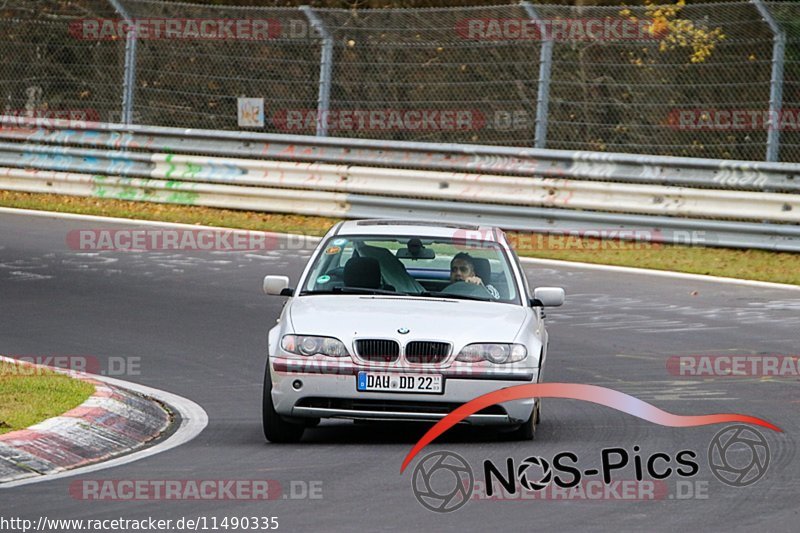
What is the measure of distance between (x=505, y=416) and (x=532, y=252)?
31.8ft

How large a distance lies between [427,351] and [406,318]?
305mm

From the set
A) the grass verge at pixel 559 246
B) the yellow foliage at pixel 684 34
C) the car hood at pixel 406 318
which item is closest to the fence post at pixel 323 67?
the grass verge at pixel 559 246

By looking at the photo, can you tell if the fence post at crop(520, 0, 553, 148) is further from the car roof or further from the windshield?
the windshield

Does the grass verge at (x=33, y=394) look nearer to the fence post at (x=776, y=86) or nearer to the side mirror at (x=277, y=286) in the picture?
the side mirror at (x=277, y=286)

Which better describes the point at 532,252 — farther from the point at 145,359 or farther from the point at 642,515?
the point at 642,515

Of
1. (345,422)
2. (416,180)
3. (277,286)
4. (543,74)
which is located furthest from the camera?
(416,180)

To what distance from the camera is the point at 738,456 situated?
8.76 meters

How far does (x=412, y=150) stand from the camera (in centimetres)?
2053

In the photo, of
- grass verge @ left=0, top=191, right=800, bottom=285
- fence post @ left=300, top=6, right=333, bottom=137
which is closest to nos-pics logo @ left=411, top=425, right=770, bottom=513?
grass verge @ left=0, top=191, right=800, bottom=285

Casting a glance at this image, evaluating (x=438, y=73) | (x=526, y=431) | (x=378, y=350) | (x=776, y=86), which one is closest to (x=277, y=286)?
(x=378, y=350)

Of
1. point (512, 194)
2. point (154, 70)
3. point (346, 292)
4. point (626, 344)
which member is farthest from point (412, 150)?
point (346, 292)

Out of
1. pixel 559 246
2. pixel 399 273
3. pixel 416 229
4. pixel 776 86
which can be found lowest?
pixel 559 246

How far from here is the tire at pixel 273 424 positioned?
9.15 m

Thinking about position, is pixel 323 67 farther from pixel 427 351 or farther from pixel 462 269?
pixel 427 351
